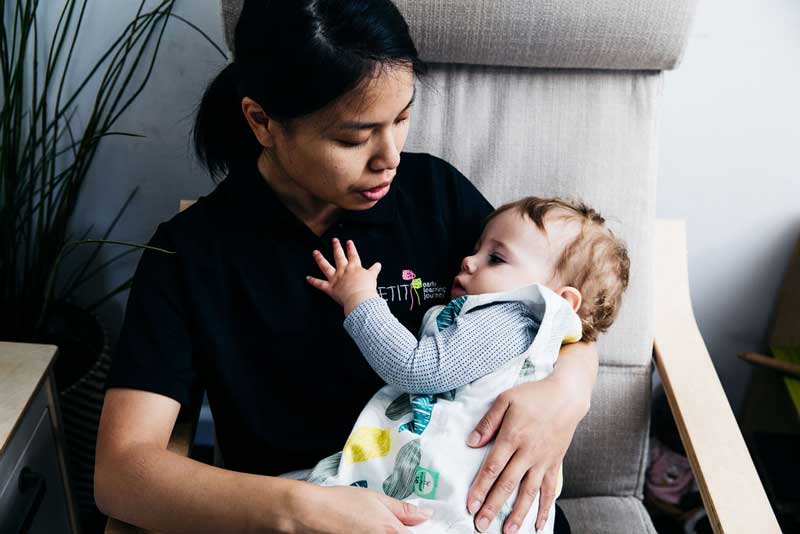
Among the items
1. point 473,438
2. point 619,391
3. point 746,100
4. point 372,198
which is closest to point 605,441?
point 619,391

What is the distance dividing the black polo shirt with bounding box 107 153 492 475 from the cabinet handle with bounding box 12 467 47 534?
302 millimetres

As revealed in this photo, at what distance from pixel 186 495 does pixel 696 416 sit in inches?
31.4

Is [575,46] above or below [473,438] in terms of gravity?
above

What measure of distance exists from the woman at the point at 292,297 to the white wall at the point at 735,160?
0.62m

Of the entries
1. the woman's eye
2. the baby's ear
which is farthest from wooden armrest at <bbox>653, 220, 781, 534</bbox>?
the woman's eye

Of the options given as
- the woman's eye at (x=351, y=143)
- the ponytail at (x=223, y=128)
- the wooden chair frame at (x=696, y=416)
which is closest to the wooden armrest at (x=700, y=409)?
the wooden chair frame at (x=696, y=416)

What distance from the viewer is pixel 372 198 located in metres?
0.95

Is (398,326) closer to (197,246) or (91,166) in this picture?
(197,246)

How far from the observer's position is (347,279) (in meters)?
0.97

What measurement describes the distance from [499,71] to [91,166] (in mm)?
883

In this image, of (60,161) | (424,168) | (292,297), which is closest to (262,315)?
(292,297)

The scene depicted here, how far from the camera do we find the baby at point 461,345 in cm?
89

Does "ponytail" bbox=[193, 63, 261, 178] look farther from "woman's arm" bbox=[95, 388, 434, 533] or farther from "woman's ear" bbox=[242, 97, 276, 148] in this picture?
"woman's arm" bbox=[95, 388, 434, 533]

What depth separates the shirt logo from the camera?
3.46 ft
